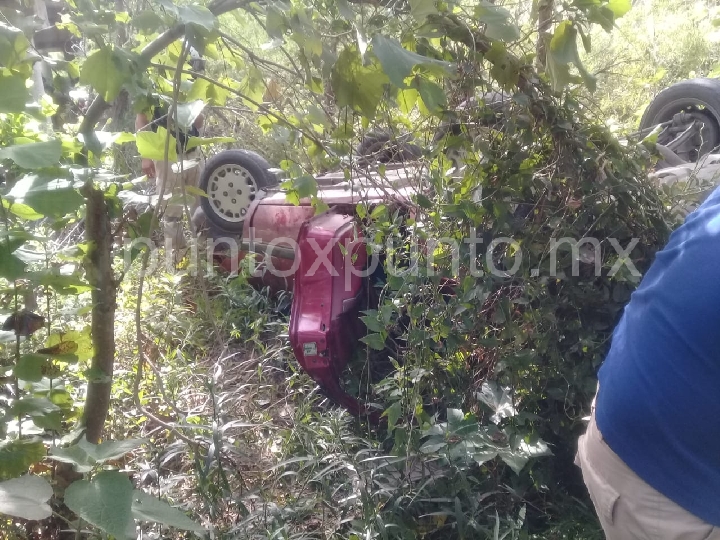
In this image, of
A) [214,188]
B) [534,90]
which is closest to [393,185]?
[534,90]

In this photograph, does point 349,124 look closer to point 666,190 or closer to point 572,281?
point 572,281

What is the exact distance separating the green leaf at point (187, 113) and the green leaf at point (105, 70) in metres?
0.19

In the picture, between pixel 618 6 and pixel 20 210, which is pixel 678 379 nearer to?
pixel 618 6

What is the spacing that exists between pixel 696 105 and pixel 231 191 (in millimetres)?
3284

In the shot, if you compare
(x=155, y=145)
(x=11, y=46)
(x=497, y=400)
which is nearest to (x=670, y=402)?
(x=497, y=400)

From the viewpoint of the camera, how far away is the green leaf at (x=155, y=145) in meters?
1.79

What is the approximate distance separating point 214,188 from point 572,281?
2.90m

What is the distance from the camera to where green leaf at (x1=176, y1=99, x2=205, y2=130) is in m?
1.66

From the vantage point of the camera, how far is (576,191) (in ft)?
7.53

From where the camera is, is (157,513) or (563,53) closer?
(157,513)

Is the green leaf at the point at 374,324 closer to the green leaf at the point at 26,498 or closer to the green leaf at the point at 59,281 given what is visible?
the green leaf at the point at 59,281

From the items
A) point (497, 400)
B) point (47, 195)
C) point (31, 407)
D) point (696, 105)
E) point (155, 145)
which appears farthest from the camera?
point (696, 105)

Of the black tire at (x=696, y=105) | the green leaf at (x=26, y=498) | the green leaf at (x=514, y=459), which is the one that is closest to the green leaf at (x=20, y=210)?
the green leaf at (x=26, y=498)

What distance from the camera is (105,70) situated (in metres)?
1.47
